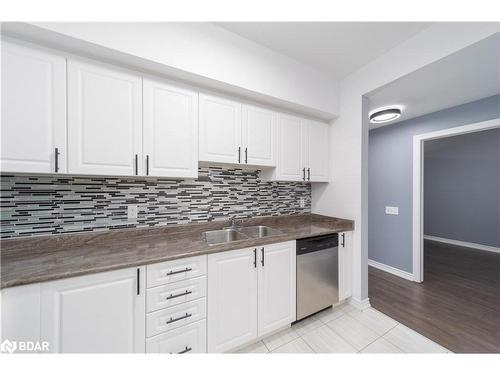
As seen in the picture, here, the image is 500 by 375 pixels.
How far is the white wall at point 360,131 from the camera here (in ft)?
4.84

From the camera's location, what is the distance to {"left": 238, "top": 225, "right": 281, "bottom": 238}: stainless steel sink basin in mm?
1967

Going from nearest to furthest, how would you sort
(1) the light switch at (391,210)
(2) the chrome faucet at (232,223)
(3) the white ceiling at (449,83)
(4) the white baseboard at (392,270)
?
(3) the white ceiling at (449,83)
(2) the chrome faucet at (232,223)
(4) the white baseboard at (392,270)
(1) the light switch at (391,210)

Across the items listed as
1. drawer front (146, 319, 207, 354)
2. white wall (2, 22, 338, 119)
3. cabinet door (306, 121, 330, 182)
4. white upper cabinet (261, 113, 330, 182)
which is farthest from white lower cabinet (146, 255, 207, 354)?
cabinet door (306, 121, 330, 182)

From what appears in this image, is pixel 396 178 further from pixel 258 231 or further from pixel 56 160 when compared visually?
pixel 56 160

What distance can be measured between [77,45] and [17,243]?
132 cm

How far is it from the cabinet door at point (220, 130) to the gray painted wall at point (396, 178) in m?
2.56

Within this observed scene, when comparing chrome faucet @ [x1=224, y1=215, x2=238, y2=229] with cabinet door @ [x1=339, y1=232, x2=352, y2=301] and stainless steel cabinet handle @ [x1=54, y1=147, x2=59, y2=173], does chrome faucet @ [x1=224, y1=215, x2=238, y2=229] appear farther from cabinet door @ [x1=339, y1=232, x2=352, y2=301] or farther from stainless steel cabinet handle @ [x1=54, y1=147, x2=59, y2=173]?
stainless steel cabinet handle @ [x1=54, y1=147, x2=59, y2=173]

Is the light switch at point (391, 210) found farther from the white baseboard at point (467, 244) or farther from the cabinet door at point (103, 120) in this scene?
the cabinet door at point (103, 120)

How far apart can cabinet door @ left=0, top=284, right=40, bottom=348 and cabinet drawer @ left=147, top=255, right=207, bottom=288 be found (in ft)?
1.62

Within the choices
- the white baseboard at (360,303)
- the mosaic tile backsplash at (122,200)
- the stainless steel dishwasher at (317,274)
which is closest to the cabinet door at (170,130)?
the mosaic tile backsplash at (122,200)

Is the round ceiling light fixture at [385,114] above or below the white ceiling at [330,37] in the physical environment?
below

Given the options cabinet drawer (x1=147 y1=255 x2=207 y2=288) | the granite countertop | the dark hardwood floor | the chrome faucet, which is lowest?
the dark hardwood floor

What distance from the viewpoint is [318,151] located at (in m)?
2.28

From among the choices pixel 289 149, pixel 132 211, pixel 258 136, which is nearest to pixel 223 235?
pixel 132 211
